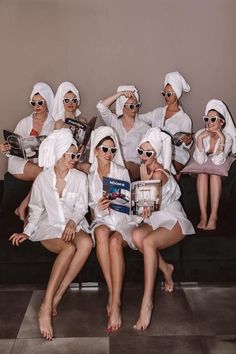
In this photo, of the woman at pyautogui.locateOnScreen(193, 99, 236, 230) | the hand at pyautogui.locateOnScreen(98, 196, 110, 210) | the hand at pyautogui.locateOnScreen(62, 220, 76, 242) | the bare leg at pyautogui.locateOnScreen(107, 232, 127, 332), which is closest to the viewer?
the bare leg at pyautogui.locateOnScreen(107, 232, 127, 332)

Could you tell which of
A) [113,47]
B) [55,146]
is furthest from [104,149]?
[113,47]

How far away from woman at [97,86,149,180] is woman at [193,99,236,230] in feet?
2.13

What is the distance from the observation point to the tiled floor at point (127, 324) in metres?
2.89

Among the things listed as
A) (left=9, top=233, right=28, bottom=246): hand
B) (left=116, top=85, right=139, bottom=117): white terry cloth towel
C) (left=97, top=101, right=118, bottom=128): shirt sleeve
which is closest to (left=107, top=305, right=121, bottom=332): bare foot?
(left=9, top=233, right=28, bottom=246): hand

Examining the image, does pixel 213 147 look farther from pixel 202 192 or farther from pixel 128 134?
pixel 128 134

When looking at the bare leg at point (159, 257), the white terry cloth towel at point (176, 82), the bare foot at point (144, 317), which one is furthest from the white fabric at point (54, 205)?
the white terry cloth towel at point (176, 82)

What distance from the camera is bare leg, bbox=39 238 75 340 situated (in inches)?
120

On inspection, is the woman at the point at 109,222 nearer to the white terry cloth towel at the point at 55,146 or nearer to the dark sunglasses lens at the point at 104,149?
the dark sunglasses lens at the point at 104,149

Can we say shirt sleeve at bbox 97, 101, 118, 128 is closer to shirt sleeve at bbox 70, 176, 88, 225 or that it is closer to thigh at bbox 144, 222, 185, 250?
shirt sleeve at bbox 70, 176, 88, 225

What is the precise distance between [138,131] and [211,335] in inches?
81.6

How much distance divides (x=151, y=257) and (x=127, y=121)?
1623mm

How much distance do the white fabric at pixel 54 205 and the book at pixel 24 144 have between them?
632mm

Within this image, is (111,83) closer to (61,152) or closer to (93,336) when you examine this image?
(61,152)

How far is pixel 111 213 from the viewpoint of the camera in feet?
11.7
